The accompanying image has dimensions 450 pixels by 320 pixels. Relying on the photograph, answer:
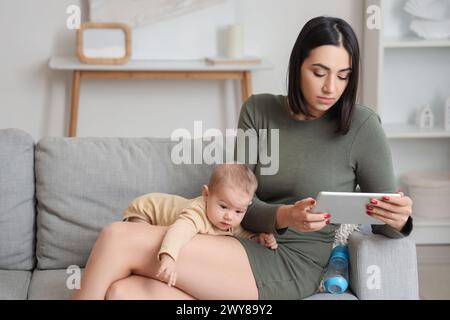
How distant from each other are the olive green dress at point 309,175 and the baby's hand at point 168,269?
264 mm

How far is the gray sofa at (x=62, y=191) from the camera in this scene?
85.4 inches

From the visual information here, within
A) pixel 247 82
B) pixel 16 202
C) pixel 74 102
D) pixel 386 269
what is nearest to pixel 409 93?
pixel 247 82

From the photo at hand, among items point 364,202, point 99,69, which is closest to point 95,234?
point 364,202

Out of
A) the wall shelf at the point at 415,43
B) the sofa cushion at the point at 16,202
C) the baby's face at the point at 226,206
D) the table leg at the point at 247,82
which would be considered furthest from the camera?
the table leg at the point at 247,82

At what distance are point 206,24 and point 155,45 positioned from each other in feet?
0.84

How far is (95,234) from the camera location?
217 cm

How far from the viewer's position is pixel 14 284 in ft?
6.79

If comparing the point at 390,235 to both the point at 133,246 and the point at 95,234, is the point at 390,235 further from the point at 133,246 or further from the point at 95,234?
the point at 95,234

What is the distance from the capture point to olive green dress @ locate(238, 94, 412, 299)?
197cm

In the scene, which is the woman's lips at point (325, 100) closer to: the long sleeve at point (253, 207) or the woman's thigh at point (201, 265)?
the long sleeve at point (253, 207)

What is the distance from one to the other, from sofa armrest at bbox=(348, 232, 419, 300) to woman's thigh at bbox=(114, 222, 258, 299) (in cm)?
29

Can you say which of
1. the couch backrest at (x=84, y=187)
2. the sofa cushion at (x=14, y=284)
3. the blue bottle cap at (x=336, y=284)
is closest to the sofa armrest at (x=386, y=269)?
the blue bottle cap at (x=336, y=284)

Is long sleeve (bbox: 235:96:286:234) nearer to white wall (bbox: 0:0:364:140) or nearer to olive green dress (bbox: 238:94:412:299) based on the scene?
olive green dress (bbox: 238:94:412:299)

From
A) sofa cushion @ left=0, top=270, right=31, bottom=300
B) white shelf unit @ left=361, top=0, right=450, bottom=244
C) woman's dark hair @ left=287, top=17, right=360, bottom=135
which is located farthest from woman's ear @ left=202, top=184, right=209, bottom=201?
white shelf unit @ left=361, top=0, right=450, bottom=244
